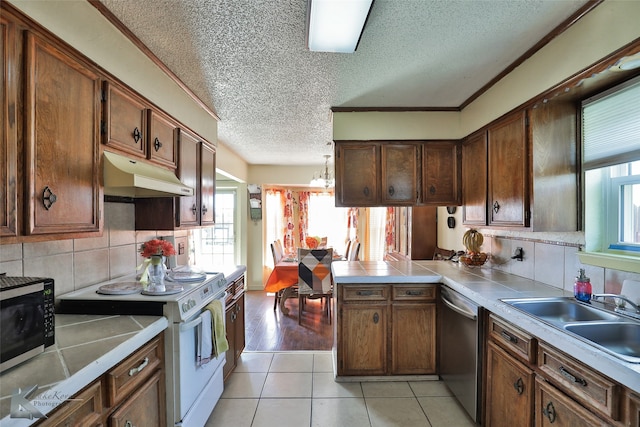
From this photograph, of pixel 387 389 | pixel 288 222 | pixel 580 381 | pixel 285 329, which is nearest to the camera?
pixel 580 381

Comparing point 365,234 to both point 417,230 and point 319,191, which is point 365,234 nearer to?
point 319,191

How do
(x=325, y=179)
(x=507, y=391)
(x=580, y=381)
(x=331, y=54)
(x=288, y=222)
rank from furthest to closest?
→ (x=288, y=222), (x=325, y=179), (x=331, y=54), (x=507, y=391), (x=580, y=381)

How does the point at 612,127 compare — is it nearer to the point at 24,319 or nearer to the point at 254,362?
the point at 24,319

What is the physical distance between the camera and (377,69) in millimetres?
2020

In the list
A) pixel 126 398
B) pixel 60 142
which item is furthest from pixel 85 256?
pixel 126 398

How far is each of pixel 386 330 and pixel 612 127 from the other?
194 centimetres

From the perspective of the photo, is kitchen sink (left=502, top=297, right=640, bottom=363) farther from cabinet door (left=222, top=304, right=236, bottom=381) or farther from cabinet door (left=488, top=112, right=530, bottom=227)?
cabinet door (left=222, top=304, right=236, bottom=381)

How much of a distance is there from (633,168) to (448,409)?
189cm

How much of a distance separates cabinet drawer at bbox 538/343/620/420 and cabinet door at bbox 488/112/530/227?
85 centimetres

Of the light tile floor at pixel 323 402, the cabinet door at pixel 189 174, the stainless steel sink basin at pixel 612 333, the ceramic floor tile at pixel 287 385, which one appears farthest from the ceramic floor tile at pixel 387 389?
the cabinet door at pixel 189 174

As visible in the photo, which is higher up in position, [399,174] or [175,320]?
[399,174]

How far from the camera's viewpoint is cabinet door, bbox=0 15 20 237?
3.23 feet

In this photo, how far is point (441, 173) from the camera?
9.11ft

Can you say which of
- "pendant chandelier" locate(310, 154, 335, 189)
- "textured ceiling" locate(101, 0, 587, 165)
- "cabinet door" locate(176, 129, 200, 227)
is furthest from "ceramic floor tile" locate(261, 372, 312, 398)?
"pendant chandelier" locate(310, 154, 335, 189)
